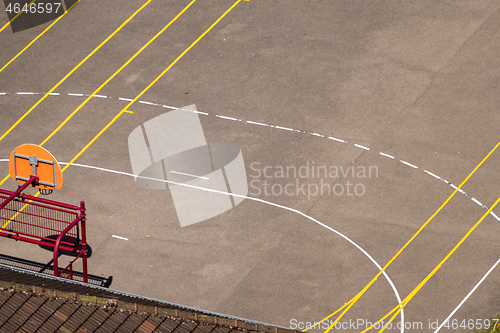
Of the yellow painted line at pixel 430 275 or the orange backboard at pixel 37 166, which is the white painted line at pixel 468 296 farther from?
the orange backboard at pixel 37 166

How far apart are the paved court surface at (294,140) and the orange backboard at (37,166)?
4205 mm

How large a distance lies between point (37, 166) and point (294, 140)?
38.5 ft

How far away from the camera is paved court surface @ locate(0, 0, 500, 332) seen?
3488 centimetres

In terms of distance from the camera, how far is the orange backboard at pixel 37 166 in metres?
32.2

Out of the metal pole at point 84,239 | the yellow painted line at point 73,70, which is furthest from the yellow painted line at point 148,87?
the metal pole at point 84,239

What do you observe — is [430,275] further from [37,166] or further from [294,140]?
[37,166]

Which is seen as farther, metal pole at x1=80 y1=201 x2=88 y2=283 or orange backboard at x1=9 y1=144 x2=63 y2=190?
orange backboard at x1=9 y1=144 x2=63 y2=190

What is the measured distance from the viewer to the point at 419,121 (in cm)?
4144

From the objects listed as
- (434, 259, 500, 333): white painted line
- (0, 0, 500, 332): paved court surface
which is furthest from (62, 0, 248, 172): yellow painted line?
(434, 259, 500, 333): white painted line

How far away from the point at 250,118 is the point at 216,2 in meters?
8.72

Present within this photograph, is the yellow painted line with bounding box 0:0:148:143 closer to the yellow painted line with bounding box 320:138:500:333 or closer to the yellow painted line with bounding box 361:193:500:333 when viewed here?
the yellow painted line with bounding box 320:138:500:333

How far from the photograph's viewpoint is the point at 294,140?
40594 millimetres

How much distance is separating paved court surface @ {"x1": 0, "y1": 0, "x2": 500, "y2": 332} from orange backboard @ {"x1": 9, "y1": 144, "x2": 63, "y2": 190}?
4205 millimetres

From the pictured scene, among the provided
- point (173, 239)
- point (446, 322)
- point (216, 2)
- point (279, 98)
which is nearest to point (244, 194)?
point (173, 239)
